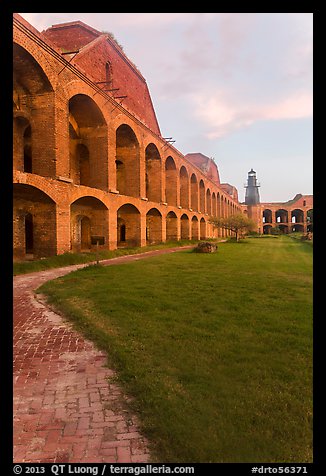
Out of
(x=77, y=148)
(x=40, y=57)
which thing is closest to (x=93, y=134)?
(x=77, y=148)

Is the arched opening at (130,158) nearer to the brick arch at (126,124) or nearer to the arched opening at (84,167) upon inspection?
the brick arch at (126,124)

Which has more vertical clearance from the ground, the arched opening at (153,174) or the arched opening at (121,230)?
the arched opening at (153,174)

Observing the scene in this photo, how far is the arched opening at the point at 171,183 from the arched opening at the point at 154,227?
4.08 meters

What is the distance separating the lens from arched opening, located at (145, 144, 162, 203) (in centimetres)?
2294

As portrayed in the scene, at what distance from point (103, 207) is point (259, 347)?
1267cm

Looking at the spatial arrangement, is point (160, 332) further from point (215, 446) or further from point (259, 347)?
point (215, 446)

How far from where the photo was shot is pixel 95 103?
1420 cm

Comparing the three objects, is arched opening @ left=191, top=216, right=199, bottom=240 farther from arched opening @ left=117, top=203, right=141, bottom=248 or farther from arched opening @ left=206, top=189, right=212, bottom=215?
arched opening @ left=117, top=203, right=141, bottom=248

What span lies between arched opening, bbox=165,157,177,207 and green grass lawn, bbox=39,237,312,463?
65.7 feet

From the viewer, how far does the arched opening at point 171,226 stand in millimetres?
25828

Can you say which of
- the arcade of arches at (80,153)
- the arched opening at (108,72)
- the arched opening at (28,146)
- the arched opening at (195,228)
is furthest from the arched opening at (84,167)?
the arched opening at (195,228)

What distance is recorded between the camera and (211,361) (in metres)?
3.18

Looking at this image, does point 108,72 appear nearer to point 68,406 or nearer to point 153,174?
point 153,174

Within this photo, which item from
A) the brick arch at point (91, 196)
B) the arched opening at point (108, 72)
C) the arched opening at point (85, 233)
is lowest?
the arched opening at point (85, 233)
